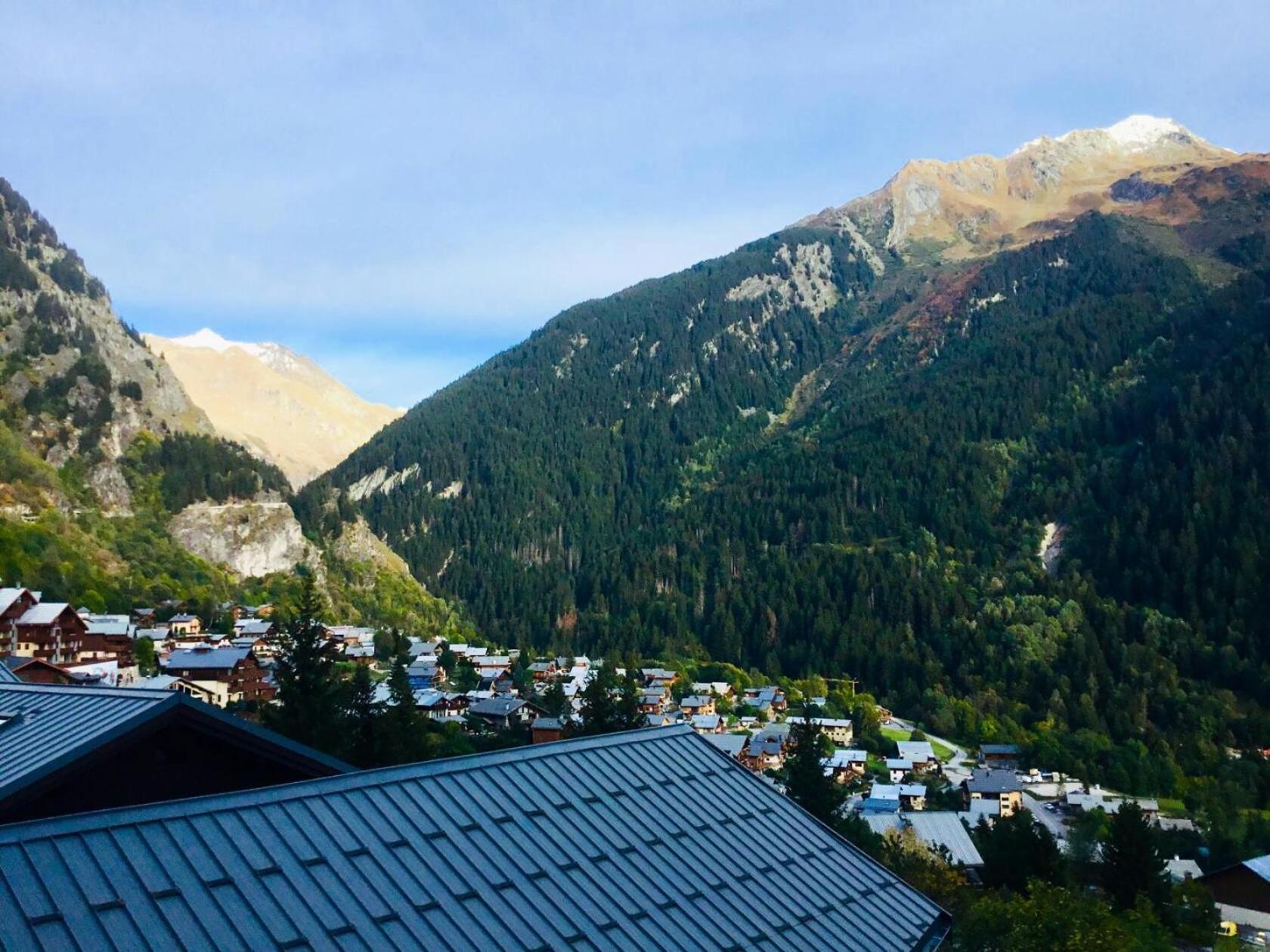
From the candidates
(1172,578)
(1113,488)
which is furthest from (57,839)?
(1113,488)

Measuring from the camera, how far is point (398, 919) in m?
10.5

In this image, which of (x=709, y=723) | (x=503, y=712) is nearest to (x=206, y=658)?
(x=503, y=712)

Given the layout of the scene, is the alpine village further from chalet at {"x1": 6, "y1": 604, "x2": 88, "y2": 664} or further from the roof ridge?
chalet at {"x1": 6, "y1": 604, "x2": 88, "y2": 664}

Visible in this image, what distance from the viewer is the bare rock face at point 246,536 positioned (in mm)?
144000

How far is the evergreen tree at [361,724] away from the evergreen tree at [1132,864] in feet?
111

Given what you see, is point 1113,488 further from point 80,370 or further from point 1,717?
point 1,717

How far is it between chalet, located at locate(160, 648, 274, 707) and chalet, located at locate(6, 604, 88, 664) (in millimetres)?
7335

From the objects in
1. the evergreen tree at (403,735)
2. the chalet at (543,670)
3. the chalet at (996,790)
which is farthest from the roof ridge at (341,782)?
the chalet at (543,670)

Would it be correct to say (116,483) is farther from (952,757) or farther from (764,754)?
(952,757)

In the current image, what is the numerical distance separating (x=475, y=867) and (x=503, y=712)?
74482 millimetres

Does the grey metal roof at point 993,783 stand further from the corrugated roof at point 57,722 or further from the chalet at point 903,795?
the corrugated roof at point 57,722

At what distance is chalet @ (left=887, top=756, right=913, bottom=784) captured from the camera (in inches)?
3575

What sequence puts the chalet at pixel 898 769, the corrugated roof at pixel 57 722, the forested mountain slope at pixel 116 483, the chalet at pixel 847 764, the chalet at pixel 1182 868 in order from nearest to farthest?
the corrugated roof at pixel 57 722 < the chalet at pixel 1182 868 < the chalet at pixel 847 764 < the chalet at pixel 898 769 < the forested mountain slope at pixel 116 483

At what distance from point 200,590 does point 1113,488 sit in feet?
491
